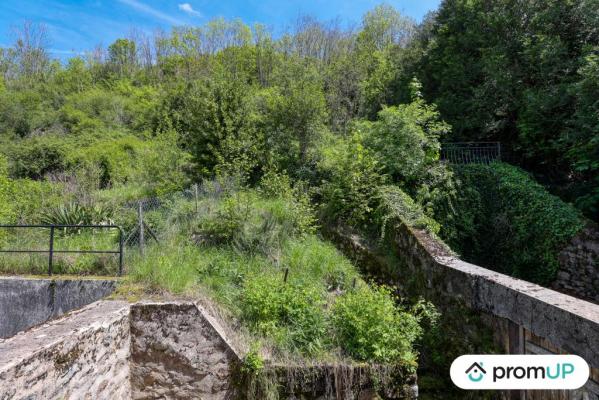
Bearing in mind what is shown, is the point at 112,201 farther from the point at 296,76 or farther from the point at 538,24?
the point at 538,24

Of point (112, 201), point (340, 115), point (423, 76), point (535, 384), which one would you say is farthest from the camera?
point (340, 115)

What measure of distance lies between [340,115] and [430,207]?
31.8 feet

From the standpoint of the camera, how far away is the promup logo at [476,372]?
13.8 ft

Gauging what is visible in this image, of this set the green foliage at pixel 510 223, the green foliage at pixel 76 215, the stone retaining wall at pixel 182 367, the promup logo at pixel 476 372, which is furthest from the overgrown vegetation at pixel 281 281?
the green foliage at pixel 510 223

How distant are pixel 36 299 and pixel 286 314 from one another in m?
4.54

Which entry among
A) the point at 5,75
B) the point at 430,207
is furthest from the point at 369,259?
the point at 5,75

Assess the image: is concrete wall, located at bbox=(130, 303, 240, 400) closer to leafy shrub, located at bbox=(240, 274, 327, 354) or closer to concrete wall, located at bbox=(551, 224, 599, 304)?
leafy shrub, located at bbox=(240, 274, 327, 354)

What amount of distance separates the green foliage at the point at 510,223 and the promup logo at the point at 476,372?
4338 mm

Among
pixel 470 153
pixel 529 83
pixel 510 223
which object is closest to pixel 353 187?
pixel 510 223

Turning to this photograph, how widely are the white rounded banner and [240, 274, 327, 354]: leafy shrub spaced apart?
1790mm

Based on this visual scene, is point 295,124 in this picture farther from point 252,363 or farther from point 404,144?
point 252,363

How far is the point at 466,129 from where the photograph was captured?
12.2m

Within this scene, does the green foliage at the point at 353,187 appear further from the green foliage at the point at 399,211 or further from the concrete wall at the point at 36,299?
the concrete wall at the point at 36,299

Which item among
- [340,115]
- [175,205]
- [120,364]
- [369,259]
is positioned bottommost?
[120,364]
